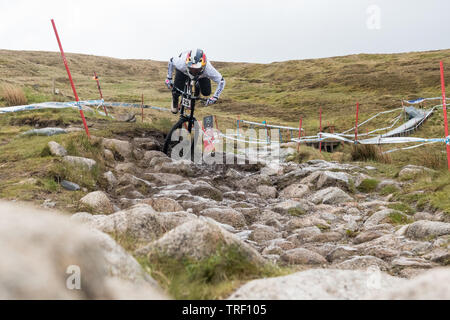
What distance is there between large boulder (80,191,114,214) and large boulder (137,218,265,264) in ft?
10.5

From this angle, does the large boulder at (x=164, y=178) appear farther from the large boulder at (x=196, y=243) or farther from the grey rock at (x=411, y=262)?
the large boulder at (x=196, y=243)

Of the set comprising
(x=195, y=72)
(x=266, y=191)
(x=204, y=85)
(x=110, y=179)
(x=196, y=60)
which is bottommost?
(x=266, y=191)

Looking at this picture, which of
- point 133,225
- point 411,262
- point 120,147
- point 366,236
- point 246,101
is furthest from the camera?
point 246,101

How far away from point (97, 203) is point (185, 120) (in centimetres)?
546

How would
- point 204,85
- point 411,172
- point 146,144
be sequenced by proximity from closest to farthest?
point 411,172
point 204,85
point 146,144

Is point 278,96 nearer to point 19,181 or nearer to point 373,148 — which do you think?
point 373,148

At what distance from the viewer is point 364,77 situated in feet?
171

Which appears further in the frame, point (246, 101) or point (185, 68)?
point (246, 101)

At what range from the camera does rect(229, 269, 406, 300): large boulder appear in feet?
8.89

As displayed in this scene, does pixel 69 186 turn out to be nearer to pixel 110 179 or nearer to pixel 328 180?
pixel 110 179

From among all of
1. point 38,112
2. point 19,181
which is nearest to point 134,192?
point 19,181

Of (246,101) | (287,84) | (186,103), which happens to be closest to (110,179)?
(186,103)

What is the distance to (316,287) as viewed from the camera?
285 cm

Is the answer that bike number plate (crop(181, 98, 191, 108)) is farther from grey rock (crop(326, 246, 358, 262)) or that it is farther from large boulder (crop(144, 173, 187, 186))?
grey rock (crop(326, 246, 358, 262))
